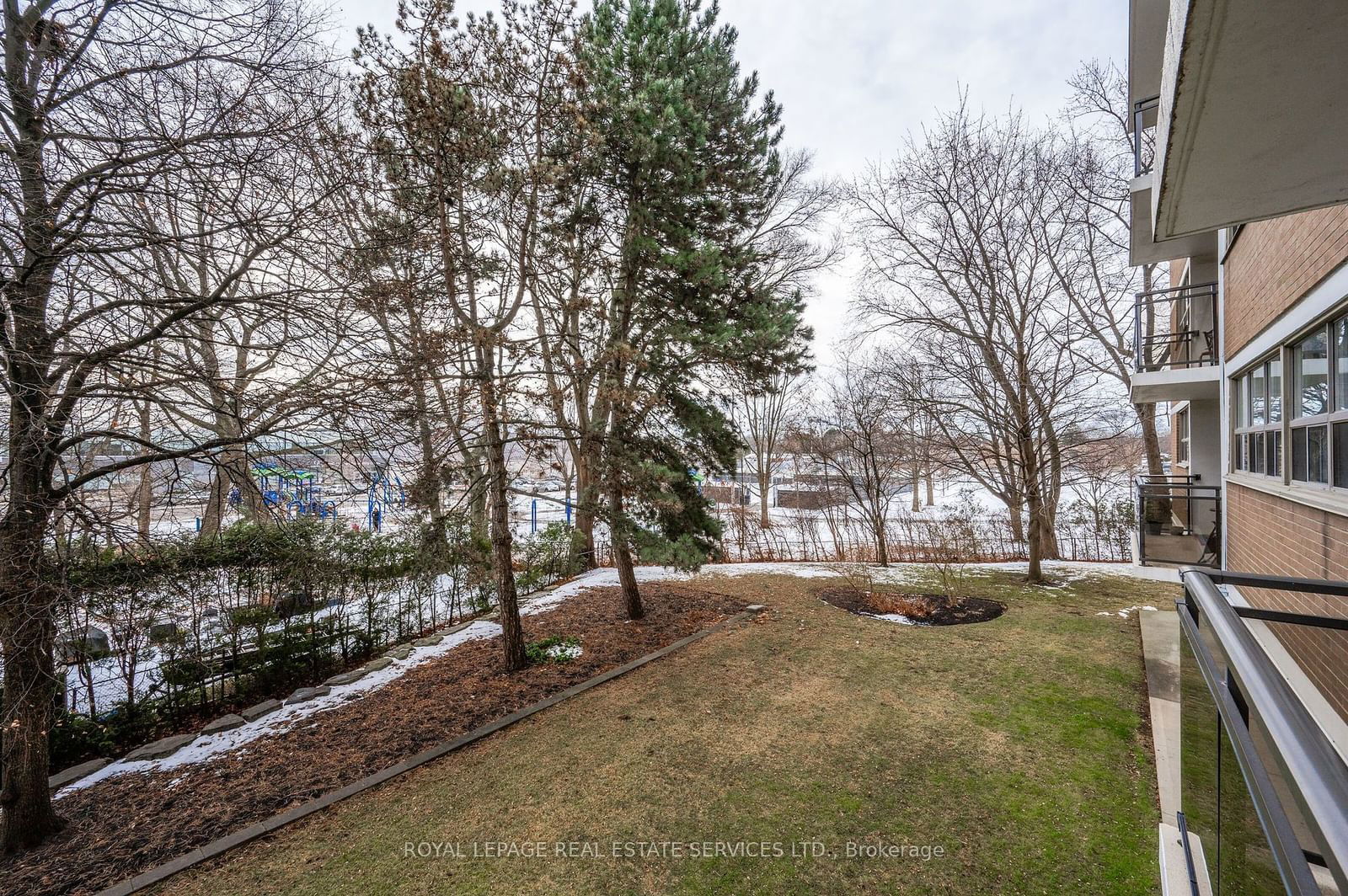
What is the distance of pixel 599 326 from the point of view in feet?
27.1

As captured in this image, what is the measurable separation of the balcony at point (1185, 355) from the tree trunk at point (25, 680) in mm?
11312

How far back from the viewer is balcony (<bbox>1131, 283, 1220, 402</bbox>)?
7539 mm

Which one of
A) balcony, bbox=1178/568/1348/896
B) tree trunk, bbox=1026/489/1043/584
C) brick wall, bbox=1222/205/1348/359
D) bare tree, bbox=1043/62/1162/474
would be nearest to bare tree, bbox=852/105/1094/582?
bare tree, bbox=1043/62/1162/474

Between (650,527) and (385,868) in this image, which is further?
(650,527)

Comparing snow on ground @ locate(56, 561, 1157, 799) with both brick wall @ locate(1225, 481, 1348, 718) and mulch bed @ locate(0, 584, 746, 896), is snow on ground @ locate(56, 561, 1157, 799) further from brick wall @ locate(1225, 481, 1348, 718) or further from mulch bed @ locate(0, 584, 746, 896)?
brick wall @ locate(1225, 481, 1348, 718)

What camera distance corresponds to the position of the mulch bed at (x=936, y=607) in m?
7.95

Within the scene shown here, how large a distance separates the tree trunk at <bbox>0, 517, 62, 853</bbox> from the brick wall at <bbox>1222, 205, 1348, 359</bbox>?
311 inches

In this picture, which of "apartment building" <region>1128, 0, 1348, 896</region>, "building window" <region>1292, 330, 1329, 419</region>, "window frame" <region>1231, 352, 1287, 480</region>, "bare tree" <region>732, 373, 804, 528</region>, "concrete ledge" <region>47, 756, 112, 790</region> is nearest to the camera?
"apartment building" <region>1128, 0, 1348, 896</region>

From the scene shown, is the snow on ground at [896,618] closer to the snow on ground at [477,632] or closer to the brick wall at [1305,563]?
the snow on ground at [477,632]

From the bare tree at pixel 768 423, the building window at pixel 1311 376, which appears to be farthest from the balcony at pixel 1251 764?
the bare tree at pixel 768 423

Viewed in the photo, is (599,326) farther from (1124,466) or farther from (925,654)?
(1124,466)

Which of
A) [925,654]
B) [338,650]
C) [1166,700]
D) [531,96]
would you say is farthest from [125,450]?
[1166,700]

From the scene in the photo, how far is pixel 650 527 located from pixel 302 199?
5.23 m

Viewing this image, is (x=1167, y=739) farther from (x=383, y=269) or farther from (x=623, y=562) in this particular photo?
(x=383, y=269)
